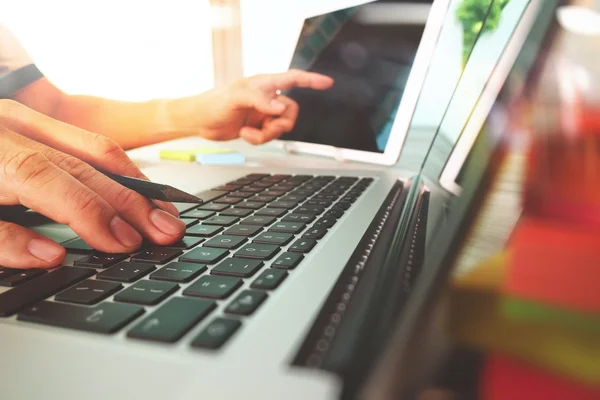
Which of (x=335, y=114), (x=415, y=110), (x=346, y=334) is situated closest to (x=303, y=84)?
(x=335, y=114)

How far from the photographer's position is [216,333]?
0.19 metres

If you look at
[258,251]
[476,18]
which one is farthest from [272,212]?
[476,18]

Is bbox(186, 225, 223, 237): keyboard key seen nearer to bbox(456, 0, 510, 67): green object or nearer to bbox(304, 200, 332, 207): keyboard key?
bbox(304, 200, 332, 207): keyboard key

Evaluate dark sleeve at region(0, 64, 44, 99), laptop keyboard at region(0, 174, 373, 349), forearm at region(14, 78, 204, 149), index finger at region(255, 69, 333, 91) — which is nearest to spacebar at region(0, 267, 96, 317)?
laptop keyboard at region(0, 174, 373, 349)

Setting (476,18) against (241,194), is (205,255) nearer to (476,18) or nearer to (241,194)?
(241,194)

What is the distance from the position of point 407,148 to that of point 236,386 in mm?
680

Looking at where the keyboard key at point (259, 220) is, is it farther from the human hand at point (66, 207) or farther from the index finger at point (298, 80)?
the index finger at point (298, 80)

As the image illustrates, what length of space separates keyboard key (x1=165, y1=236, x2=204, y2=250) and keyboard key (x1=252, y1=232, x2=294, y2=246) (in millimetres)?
45

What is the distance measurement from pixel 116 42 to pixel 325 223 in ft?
2.08

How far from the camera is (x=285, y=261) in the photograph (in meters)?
0.28

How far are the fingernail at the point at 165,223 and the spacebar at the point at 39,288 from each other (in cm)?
6

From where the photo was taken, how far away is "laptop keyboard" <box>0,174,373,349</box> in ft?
0.67

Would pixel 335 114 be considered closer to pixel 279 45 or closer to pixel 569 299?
pixel 279 45

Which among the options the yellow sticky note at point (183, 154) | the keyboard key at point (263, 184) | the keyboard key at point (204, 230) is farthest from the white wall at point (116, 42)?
the keyboard key at point (204, 230)
